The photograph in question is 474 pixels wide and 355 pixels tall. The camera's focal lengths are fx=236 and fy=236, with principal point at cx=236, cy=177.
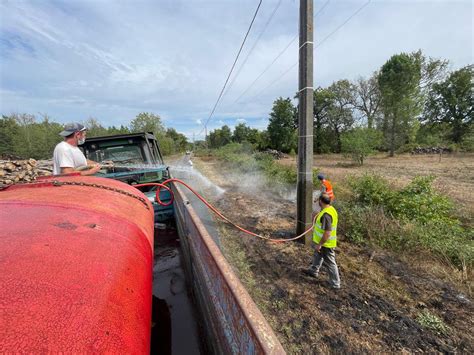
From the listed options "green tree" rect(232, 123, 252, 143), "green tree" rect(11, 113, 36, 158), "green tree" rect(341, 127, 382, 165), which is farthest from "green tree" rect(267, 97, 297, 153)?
"green tree" rect(11, 113, 36, 158)

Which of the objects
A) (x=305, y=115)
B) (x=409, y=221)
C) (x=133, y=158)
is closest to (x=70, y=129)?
(x=133, y=158)

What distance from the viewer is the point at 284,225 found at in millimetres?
5875

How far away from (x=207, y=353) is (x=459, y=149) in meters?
34.2

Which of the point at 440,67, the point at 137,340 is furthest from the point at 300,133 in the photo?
the point at 440,67

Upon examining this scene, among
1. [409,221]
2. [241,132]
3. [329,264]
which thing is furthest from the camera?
[241,132]

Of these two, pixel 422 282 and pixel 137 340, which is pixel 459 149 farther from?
pixel 137 340

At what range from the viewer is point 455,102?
35.0m

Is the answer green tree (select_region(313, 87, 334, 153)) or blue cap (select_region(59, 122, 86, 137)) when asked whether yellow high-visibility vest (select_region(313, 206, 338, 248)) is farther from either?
green tree (select_region(313, 87, 334, 153))

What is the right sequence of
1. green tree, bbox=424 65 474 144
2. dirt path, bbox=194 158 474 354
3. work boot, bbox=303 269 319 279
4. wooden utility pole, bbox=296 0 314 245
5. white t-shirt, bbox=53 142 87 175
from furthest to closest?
green tree, bbox=424 65 474 144, wooden utility pole, bbox=296 0 314 245, work boot, bbox=303 269 319 279, white t-shirt, bbox=53 142 87 175, dirt path, bbox=194 158 474 354

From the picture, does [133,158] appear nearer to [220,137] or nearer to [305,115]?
[305,115]

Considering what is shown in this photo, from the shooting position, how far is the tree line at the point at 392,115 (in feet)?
85.0

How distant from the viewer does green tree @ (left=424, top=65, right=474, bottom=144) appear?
33.9 m

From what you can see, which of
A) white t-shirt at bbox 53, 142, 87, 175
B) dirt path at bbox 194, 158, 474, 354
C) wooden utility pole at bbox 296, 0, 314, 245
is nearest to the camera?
dirt path at bbox 194, 158, 474, 354

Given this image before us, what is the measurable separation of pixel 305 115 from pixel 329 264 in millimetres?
2620
